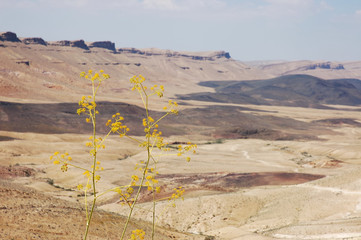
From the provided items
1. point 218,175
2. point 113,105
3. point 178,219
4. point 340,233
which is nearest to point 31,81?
point 113,105

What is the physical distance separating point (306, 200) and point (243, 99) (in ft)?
514

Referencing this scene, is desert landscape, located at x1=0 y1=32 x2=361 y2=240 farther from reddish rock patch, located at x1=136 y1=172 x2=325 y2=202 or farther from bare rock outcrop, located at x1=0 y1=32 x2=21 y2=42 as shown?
bare rock outcrop, located at x1=0 y1=32 x2=21 y2=42

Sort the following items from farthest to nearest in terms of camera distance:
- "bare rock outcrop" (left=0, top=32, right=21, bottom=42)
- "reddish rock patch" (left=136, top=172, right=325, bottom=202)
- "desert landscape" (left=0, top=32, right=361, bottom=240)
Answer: "bare rock outcrop" (left=0, top=32, right=21, bottom=42)
"reddish rock patch" (left=136, top=172, right=325, bottom=202)
"desert landscape" (left=0, top=32, right=361, bottom=240)

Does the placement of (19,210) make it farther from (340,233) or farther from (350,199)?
(350,199)

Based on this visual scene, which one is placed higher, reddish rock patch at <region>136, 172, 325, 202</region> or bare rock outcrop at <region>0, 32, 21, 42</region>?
bare rock outcrop at <region>0, 32, 21, 42</region>

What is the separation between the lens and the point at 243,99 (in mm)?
186750

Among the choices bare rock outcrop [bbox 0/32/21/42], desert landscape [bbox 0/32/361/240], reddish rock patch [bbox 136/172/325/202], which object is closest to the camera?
desert landscape [bbox 0/32/361/240]

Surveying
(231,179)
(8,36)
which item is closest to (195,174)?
(231,179)

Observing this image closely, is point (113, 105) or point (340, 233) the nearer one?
point (340, 233)

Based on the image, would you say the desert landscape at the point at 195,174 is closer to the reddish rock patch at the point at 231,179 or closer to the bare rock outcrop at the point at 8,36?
the reddish rock patch at the point at 231,179

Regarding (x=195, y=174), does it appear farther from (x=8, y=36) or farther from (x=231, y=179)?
(x=8, y=36)

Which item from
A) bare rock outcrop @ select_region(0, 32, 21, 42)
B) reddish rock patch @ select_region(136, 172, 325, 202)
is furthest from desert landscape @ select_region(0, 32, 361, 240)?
bare rock outcrop @ select_region(0, 32, 21, 42)

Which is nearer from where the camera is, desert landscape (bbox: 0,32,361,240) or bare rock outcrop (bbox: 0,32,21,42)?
desert landscape (bbox: 0,32,361,240)

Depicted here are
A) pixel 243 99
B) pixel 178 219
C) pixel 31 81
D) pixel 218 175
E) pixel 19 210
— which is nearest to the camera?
pixel 19 210
